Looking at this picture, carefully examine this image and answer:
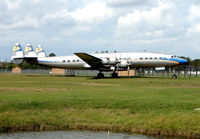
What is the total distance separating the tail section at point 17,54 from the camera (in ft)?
208

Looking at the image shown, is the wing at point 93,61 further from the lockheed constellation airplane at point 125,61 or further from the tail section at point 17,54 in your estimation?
the tail section at point 17,54

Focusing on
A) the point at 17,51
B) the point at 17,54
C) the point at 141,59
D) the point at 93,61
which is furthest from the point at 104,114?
the point at 17,51

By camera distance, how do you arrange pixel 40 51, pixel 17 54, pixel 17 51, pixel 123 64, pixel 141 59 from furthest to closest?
1. pixel 40 51
2. pixel 17 51
3. pixel 17 54
4. pixel 123 64
5. pixel 141 59

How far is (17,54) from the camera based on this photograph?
6525cm

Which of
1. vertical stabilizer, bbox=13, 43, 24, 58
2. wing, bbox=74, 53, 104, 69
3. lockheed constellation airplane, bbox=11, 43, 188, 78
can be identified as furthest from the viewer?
vertical stabilizer, bbox=13, 43, 24, 58

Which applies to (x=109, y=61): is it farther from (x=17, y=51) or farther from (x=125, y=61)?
(x=17, y=51)

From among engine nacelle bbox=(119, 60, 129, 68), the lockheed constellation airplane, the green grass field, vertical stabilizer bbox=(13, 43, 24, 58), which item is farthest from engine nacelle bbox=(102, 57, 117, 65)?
the green grass field

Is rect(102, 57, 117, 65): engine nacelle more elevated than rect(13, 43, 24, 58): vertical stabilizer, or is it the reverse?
rect(13, 43, 24, 58): vertical stabilizer

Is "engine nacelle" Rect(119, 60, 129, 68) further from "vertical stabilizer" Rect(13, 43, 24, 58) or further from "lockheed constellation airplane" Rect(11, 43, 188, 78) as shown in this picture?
"vertical stabilizer" Rect(13, 43, 24, 58)

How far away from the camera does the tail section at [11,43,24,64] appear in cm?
6325

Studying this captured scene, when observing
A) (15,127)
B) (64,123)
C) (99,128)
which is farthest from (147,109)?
(15,127)

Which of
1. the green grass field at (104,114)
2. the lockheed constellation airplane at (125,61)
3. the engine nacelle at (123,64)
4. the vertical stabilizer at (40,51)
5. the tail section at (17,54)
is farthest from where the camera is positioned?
the vertical stabilizer at (40,51)

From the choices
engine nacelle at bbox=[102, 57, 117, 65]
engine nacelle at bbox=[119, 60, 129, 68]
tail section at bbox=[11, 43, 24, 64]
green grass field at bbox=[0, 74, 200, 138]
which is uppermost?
tail section at bbox=[11, 43, 24, 64]

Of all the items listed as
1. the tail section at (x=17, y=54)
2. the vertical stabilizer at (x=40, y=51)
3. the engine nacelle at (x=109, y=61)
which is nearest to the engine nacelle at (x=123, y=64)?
the engine nacelle at (x=109, y=61)
